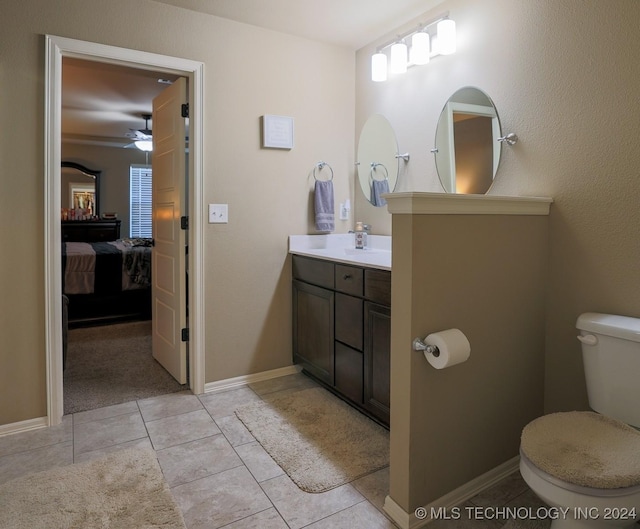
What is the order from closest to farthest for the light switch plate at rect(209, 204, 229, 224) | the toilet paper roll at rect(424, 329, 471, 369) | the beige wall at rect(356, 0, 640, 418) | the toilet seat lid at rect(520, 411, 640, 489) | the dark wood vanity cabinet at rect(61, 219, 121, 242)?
the toilet seat lid at rect(520, 411, 640, 489), the toilet paper roll at rect(424, 329, 471, 369), the beige wall at rect(356, 0, 640, 418), the light switch plate at rect(209, 204, 229, 224), the dark wood vanity cabinet at rect(61, 219, 121, 242)

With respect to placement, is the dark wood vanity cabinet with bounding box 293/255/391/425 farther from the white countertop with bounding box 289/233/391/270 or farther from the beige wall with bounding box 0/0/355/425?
the beige wall with bounding box 0/0/355/425

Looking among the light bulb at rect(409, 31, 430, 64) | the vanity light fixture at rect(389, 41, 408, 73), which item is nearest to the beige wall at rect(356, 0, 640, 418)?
the light bulb at rect(409, 31, 430, 64)

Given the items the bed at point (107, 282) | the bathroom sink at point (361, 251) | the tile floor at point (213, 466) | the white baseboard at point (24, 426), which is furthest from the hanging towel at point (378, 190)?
the bed at point (107, 282)

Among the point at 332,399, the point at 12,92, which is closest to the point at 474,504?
the point at 332,399

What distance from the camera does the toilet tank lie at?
1510 mm

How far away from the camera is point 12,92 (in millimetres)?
2096

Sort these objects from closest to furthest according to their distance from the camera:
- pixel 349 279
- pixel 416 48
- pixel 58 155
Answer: pixel 58 155 < pixel 349 279 < pixel 416 48

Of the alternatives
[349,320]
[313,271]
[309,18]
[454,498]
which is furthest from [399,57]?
[454,498]

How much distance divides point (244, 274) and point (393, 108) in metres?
1.42

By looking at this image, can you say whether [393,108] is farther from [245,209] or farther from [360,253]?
[245,209]

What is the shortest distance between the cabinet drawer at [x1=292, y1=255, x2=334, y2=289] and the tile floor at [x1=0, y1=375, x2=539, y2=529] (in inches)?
29.1

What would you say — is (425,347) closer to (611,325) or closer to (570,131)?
(611,325)

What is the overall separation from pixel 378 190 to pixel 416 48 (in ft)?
2.91

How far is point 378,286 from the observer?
6.93 feet
